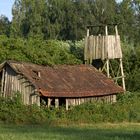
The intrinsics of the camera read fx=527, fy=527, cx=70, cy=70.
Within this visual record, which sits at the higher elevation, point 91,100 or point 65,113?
point 91,100

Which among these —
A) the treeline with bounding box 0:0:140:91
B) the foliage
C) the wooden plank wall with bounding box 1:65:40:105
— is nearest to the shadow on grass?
the wooden plank wall with bounding box 1:65:40:105

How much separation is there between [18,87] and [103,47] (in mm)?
11836

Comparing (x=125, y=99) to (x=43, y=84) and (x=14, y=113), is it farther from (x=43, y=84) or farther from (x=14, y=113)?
(x=14, y=113)

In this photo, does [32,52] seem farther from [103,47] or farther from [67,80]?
[103,47]

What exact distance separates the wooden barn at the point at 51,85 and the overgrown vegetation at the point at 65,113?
110 cm

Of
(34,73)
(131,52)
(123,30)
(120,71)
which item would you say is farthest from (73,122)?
(123,30)

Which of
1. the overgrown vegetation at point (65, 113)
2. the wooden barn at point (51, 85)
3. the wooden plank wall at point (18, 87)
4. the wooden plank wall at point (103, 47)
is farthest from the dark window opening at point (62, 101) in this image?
the wooden plank wall at point (103, 47)

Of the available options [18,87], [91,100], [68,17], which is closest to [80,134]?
[18,87]

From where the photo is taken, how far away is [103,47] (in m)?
49.1

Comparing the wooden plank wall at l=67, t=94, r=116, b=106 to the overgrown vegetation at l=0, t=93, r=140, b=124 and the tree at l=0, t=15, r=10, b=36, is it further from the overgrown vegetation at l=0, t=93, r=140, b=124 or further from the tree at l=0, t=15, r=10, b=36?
the tree at l=0, t=15, r=10, b=36

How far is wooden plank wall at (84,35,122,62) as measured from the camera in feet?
160

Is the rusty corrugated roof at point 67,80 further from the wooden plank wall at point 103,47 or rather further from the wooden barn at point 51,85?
the wooden plank wall at point 103,47

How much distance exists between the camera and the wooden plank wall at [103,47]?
160 feet

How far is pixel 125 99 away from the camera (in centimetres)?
4431
